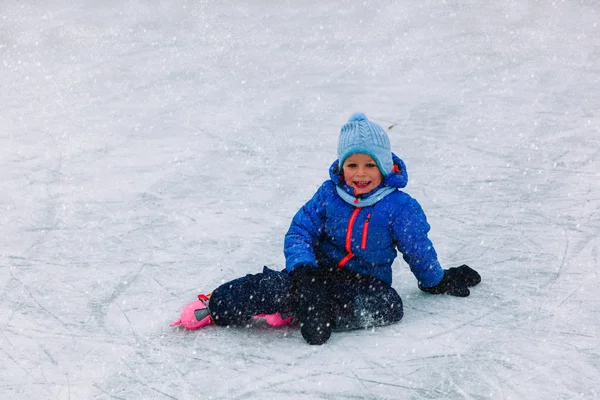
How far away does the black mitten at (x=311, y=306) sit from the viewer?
2.89 metres

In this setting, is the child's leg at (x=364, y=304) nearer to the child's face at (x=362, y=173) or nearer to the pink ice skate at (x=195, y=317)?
the child's face at (x=362, y=173)

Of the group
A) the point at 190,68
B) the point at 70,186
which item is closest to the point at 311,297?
the point at 70,186

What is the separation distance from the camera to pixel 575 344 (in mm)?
2887

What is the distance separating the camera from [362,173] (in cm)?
304

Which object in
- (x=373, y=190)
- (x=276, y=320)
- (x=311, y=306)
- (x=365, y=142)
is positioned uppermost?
(x=365, y=142)

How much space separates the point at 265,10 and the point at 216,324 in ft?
23.6

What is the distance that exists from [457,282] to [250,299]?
1.00m

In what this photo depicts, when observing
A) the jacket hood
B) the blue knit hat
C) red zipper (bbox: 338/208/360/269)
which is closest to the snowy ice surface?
red zipper (bbox: 338/208/360/269)

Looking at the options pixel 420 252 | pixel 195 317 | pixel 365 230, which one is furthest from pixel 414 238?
pixel 195 317

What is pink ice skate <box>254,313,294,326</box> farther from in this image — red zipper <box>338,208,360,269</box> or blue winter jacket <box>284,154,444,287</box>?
red zipper <box>338,208,360,269</box>

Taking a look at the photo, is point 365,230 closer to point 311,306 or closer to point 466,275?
point 311,306

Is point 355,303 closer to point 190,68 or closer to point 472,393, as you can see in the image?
point 472,393

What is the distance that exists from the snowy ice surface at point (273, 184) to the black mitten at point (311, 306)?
65mm

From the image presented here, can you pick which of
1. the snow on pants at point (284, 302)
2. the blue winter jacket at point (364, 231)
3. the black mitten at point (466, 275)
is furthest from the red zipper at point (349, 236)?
the black mitten at point (466, 275)
